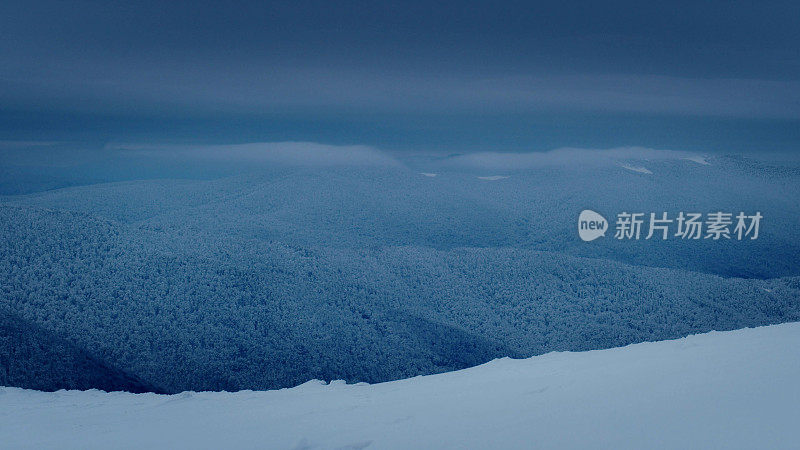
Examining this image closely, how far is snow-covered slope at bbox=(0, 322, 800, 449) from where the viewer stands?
1504 millimetres

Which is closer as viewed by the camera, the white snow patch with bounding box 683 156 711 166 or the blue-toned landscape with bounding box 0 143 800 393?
the blue-toned landscape with bounding box 0 143 800 393

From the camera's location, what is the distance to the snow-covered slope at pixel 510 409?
4.93 feet

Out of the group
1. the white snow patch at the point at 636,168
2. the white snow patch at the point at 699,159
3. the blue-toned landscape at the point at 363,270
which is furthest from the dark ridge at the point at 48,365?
the white snow patch at the point at 699,159

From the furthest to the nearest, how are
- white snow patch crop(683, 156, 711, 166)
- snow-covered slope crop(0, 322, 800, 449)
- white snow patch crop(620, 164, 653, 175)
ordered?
white snow patch crop(620, 164, 653, 175) → white snow patch crop(683, 156, 711, 166) → snow-covered slope crop(0, 322, 800, 449)

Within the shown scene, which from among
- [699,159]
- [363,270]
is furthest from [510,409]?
[699,159]

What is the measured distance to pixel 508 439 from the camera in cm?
159

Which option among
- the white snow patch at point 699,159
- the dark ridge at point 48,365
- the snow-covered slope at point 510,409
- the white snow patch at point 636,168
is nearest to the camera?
the snow-covered slope at point 510,409

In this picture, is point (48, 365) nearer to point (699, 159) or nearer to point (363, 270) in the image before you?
point (363, 270)

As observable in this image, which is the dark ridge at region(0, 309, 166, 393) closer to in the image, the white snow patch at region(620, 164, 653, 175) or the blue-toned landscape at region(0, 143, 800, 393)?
the blue-toned landscape at region(0, 143, 800, 393)

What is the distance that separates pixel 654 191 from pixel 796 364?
14.4 feet

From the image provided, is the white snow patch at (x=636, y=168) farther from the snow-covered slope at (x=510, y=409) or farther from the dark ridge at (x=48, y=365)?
the dark ridge at (x=48, y=365)

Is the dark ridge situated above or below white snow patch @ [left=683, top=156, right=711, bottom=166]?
below

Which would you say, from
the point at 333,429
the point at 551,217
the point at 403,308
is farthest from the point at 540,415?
the point at 551,217

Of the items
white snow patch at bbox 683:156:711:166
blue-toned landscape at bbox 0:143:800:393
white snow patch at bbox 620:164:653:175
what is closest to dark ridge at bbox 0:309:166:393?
blue-toned landscape at bbox 0:143:800:393
